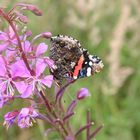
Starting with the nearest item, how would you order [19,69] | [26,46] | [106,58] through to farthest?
[19,69], [26,46], [106,58]

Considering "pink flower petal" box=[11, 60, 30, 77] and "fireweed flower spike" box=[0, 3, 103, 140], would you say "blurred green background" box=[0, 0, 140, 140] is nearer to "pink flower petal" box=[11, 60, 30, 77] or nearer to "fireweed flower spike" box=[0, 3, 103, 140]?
"fireweed flower spike" box=[0, 3, 103, 140]

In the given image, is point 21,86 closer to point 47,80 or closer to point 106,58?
point 47,80

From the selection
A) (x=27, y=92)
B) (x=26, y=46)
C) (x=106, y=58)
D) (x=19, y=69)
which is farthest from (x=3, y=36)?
(x=106, y=58)

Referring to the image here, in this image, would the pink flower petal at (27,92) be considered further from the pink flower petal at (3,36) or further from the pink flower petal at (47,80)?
the pink flower petal at (3,36)

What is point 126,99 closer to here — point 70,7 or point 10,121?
point 70,7

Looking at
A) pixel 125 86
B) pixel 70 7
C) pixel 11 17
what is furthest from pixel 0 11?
pixel 70 7

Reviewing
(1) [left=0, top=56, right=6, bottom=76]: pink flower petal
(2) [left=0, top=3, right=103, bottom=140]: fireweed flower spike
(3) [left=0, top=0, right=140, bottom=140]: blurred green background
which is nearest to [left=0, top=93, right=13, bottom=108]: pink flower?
(2) [left=0, top=3, right=103, bottom=140]: fireweed flower spike

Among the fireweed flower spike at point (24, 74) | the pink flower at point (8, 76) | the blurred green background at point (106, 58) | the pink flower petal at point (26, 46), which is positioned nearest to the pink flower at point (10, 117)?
the fireweed flower spike at point (24, 74)
